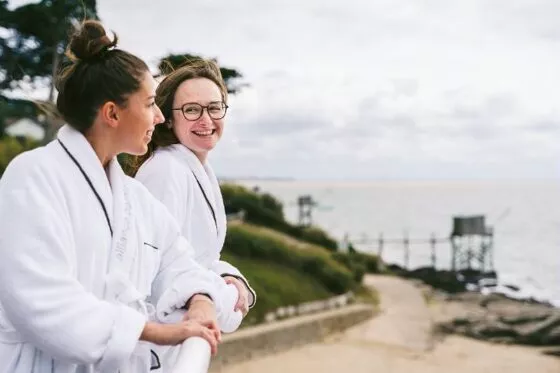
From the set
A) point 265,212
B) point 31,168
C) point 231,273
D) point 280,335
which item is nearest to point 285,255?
point 280,335

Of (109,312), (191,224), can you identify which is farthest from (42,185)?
(191,224)

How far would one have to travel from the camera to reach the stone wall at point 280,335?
37.1 ft

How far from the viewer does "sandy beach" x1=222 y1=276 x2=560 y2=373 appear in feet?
40.4

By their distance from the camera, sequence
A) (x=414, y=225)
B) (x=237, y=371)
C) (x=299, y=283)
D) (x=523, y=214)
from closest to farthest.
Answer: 1. (x=237, y=371)
2. (x=299, y=283)
3. (x=414, y=225)
4. (x=523, y=214)

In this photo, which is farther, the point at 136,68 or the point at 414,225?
the point at 414,225

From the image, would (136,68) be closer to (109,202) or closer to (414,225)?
(109,202)

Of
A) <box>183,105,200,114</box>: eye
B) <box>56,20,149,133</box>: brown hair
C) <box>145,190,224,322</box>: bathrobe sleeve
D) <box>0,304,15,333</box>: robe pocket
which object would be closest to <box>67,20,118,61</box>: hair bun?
<box>56,20,149,133</box>: brown hair

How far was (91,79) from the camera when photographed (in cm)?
159

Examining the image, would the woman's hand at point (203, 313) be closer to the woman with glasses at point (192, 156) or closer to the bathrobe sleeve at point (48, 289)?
the bathrobe sleeve at point (48, 289)

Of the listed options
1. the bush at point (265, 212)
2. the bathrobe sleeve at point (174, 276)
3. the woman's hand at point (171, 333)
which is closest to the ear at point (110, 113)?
the bathrobe sleeve at point (174, 276)

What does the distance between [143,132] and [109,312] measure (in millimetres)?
431

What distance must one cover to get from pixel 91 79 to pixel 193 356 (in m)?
0.64

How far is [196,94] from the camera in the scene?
238 centimetres

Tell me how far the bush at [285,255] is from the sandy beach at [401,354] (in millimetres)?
1430
